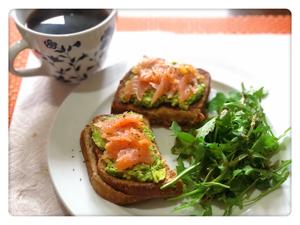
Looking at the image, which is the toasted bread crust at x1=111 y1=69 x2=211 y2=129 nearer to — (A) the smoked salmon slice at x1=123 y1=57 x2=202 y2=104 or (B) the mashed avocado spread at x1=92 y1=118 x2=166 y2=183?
(A) the smoked salmon slice at x1=123 y1=57 x2=202 y2=104

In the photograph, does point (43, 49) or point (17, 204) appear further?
point (43, 49)

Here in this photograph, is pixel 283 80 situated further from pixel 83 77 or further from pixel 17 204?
pixel 17 204

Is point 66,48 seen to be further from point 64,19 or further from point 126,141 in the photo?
point 126,141

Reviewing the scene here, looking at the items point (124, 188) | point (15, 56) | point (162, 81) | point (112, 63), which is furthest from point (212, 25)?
point (124, 188)

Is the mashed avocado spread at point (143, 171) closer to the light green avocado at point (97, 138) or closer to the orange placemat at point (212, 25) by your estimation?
the light green avocado at point (97, 138)

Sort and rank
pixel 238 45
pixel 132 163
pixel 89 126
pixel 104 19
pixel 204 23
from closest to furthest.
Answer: pixel 132 163 → pixel 89 126 → pixel 104 19 → pixel 238 45 → pixel 204 23

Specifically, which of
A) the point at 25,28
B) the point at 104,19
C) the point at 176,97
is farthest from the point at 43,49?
the point at 176,97
